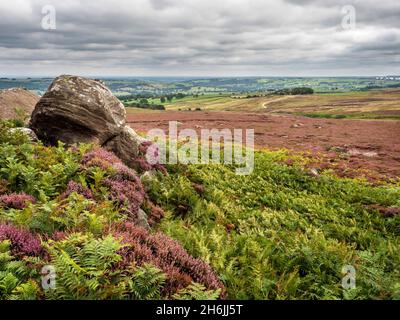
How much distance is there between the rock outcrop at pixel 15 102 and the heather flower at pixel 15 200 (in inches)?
432

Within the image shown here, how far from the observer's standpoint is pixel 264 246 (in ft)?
33.9

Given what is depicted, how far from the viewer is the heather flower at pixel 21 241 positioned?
18.3 ft

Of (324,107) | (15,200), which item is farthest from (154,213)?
(324,107)

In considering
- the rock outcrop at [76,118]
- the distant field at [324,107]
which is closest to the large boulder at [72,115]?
the rock outcrop at [76,118]

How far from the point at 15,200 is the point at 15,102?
1514 centimetres

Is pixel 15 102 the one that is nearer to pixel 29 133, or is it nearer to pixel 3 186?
pixel 29 133

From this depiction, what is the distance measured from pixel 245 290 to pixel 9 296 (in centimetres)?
432

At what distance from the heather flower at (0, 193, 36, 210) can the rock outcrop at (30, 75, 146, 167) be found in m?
6.07

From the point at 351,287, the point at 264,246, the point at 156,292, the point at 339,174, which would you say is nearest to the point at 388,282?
the point at 351,287

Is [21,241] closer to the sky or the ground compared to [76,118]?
closer to the ground

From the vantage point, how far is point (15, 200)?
808 centimetres

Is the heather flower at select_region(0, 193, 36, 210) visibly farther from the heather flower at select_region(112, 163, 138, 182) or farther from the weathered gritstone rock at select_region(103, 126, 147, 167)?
the weathered gritstone rock at select_region(103, 126, 147, 167)

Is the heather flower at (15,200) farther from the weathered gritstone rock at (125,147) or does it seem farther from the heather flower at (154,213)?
the weathered gritstone rock at (125,147)

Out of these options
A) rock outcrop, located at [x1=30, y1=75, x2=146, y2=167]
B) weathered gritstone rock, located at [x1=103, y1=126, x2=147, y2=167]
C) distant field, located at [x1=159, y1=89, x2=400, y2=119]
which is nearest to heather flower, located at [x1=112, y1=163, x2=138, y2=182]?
rock outcrop, located at [x1=30, y1=75, x2=146, y2=167]
